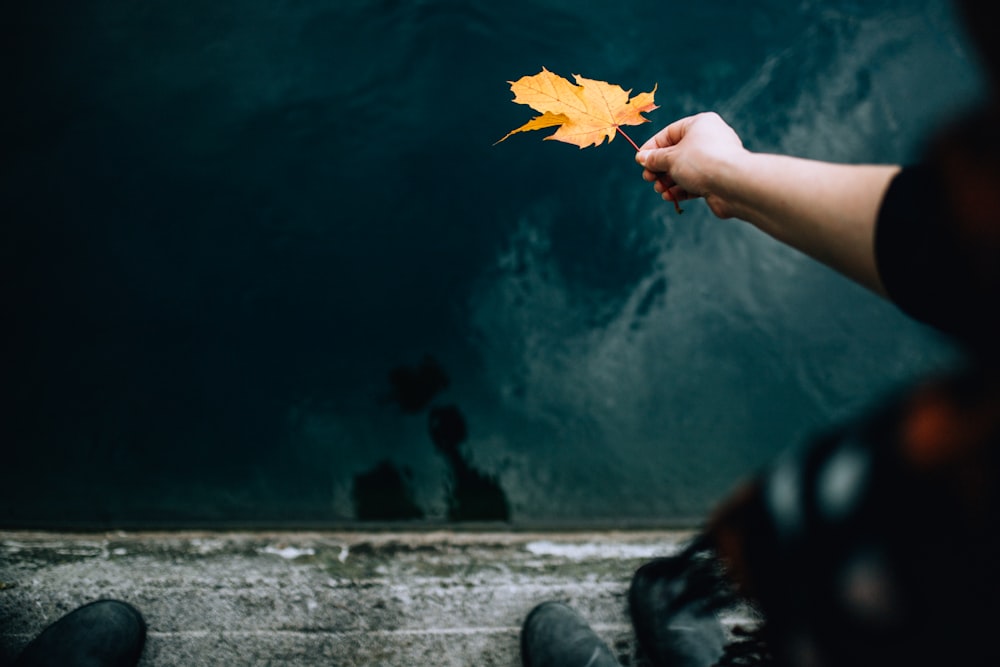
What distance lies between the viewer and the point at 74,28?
1912 mm

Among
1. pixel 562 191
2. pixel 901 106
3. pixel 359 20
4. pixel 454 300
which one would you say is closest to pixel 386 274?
pixel 454 300

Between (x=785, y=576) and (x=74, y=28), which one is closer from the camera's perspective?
(x=785, y=576)

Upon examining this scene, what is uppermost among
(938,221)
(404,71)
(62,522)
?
(404,71)

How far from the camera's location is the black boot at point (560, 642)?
1.25 metres

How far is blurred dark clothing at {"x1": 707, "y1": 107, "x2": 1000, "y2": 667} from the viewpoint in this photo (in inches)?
12.1

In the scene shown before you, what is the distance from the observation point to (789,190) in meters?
0.75

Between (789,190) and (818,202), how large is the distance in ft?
0.19

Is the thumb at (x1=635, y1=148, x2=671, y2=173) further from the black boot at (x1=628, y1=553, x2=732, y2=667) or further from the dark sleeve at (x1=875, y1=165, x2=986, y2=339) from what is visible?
the black boot at (x1=628, y1=553, x2=732, y2=667)

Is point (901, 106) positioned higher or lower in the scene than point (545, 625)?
higher

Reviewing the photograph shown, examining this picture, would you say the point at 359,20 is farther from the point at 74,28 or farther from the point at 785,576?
the point at 785,576

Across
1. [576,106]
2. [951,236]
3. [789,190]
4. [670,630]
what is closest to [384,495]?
[670,630]

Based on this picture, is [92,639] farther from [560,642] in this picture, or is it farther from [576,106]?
[576,106]

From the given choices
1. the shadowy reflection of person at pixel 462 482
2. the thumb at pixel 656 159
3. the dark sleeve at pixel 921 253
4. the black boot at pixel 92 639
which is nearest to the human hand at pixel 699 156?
the thumb at pixel 656 159

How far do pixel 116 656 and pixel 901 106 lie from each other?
2913mm
